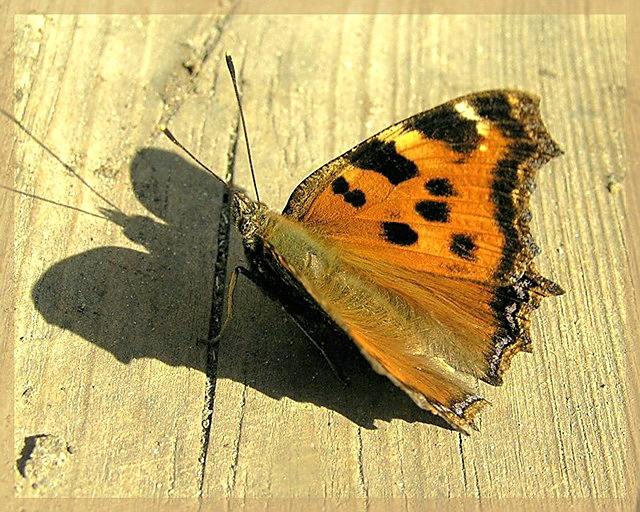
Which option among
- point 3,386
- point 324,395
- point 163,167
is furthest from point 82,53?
point 324,395

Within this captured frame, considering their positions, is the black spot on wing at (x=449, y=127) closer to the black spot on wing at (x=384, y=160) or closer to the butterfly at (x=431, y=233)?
the butterfly at (x=431, y=233)

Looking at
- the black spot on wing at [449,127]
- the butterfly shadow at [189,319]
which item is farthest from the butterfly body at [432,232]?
the butterfly shadow at [189,319]

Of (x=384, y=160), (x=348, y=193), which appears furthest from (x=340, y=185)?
(x=384, y=160)

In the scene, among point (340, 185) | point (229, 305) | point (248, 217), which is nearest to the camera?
point (229, 305)

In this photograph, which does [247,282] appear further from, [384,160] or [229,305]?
[384,160]

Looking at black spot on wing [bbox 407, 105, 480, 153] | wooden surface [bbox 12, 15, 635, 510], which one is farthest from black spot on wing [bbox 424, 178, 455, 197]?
wooden surface [bbox 12, 15, 635, 510]

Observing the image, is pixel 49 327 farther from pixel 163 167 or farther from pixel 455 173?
pixel 455 173
